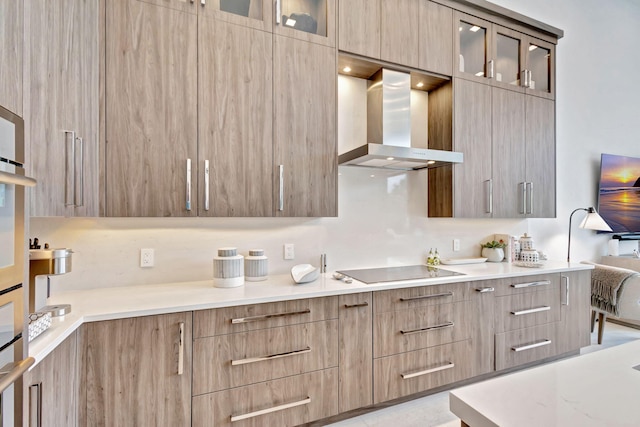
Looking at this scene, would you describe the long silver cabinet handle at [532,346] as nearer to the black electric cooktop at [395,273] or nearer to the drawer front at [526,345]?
the drawer front at [526,345]

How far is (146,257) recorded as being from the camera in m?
2.01

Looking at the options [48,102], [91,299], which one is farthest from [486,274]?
[48,102]

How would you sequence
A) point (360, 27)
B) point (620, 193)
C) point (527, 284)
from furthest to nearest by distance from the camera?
point (620, 193)
point (527, 284)
point (360, 27)

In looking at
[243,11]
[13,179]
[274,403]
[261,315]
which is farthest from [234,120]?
[274,403]

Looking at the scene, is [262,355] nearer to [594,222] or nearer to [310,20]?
[310,20]

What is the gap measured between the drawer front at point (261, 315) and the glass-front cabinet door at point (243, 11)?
A: 1.71 m

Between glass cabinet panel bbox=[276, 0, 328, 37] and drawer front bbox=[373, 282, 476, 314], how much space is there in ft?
6.03

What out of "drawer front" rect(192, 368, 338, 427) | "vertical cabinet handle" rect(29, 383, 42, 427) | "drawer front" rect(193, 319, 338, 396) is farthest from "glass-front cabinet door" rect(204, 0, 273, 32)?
"drawer front" rect(192, 368, 338, 427)

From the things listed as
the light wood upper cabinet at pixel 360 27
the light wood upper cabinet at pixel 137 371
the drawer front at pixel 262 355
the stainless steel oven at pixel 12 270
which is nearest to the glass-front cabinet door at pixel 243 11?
the light wood upper cabinet at pixel 360 27

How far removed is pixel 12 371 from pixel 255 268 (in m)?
1.39

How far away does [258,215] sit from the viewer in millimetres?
1991

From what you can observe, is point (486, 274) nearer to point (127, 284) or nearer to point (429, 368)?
point (429, 368)

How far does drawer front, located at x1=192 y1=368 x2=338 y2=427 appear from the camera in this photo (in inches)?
63.6

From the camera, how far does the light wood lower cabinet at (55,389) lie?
1099mm
